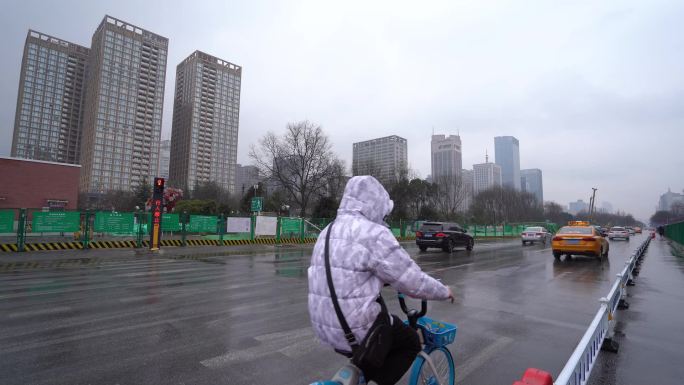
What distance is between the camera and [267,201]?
212ft

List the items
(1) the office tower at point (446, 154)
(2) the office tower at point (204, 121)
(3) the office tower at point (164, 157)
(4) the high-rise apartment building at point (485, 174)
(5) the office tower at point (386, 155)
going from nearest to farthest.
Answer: (5) the office tower at point (386, 155)
(1) the office tower at point (446, 154)
(2) the office tower at point (204, 121)
(4) the high-rise apartment building at point (485, 174)
(3) the office tower at point (164, 157)

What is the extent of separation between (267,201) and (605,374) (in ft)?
206

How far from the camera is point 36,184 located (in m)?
39.7

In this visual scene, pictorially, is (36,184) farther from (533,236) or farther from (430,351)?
(533,236)

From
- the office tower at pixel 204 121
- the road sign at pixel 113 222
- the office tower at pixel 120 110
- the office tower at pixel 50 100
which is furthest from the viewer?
the office tower at pixel 204 121

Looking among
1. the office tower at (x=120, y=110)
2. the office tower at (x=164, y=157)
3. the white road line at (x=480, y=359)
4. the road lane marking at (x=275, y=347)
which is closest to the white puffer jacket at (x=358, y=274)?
the white road line at (x=480, y=359)

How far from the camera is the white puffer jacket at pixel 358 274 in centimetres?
208

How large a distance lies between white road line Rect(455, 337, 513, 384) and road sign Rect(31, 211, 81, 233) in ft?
66.3

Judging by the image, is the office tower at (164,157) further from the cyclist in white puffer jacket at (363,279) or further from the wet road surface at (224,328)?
the cyclist in white puffer jacket at (363,279)

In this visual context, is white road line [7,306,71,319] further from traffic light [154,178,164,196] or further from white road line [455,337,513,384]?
traffic light [154,178,164,196]

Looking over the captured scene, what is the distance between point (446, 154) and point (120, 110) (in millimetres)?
88286

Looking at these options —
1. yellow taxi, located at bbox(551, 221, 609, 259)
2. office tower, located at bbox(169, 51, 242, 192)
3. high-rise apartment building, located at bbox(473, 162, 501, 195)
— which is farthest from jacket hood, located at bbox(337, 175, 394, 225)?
high-rise apartment building, located at bbox(473, 162, 501, 195)

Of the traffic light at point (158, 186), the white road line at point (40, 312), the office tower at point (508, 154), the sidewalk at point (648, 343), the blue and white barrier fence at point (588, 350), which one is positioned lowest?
the white road line at point (40, 312)

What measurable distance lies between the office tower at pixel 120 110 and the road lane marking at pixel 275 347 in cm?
10364
